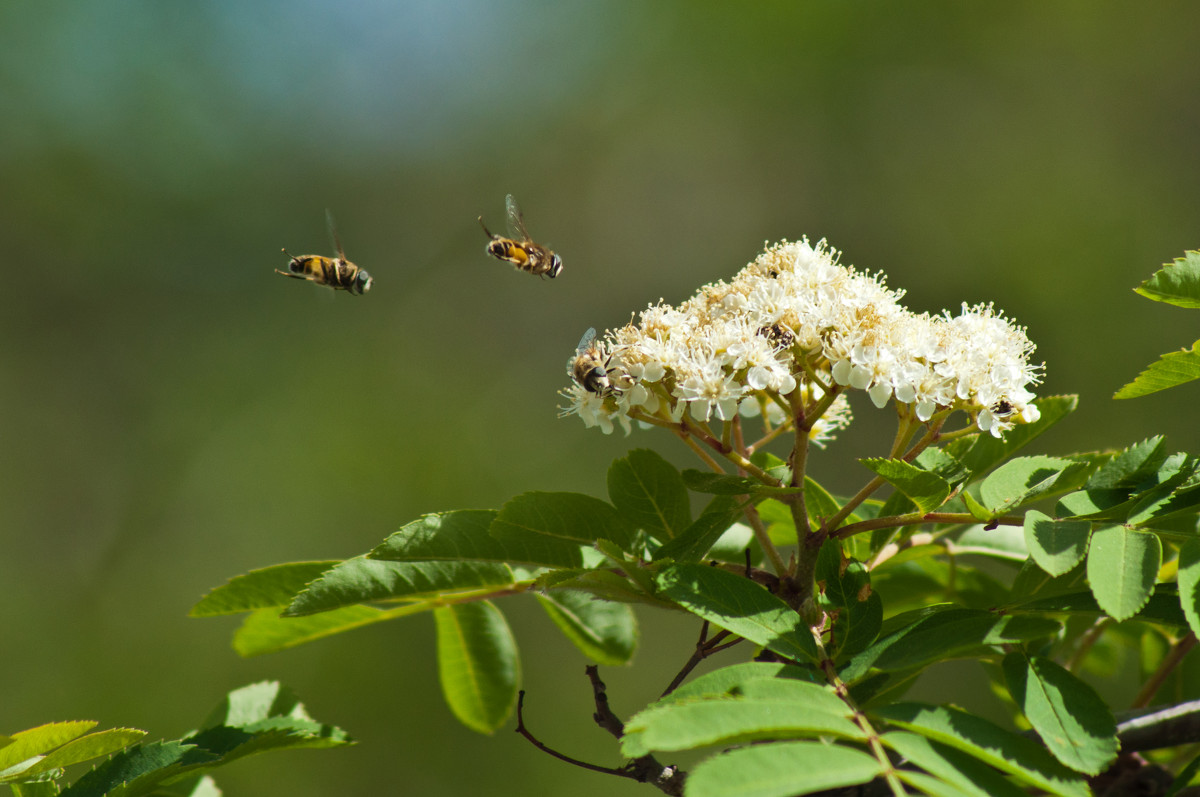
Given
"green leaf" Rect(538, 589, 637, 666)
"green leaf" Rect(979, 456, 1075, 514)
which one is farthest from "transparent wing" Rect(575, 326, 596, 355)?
"green leaf" Rect(979, 456, 1075, 514)

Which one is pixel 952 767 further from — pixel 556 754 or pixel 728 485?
pixel 556 754

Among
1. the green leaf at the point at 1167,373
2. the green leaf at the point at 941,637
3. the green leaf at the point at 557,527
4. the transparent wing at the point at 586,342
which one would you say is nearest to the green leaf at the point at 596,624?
the green leaf at the point at 557,527

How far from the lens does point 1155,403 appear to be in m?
7.57

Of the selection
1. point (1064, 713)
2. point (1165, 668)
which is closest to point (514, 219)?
point (1165, 668)

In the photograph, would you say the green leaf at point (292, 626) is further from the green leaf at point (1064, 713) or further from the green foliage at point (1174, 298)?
the green foliage at point (1174, 298)

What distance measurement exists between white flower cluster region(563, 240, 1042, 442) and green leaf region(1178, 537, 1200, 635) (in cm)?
41

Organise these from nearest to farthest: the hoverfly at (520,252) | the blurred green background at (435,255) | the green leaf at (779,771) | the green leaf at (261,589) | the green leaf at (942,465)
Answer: the green leaf at (779,771) < the green leaf at (942,465) < the green leaf at (261,589) < the hoverfly at (520,252) < the blurred green background at (435,255)

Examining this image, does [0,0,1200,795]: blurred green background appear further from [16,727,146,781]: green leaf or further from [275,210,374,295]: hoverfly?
[16,727,146,781]: green leaf

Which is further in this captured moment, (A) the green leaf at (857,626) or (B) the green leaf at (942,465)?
(B) the green leaf at (942,465)

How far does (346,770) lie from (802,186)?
736cm

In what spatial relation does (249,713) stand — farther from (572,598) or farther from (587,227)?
(587,227)

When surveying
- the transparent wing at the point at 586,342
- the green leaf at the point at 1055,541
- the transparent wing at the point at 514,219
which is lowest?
the green leaf at the point at 1055,541

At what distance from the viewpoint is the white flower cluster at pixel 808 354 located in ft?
4.91

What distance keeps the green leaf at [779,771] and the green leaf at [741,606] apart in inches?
10.7
